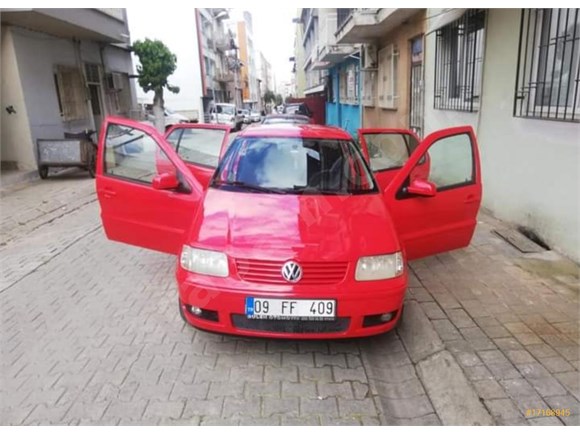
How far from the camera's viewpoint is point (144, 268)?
4.48 m

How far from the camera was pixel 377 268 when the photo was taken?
104 inches

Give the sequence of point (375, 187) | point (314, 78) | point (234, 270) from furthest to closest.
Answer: point (314, 78) → point (375, 187) → point (234, 270)

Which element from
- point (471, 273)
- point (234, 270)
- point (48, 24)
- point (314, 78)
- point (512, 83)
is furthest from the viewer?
point (314, 78)

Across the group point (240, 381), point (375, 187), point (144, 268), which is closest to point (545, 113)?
point (375, 187)

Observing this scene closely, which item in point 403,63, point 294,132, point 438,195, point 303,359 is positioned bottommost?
point 303,359

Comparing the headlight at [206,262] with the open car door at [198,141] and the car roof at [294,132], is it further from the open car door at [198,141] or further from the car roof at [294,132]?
the open car door at [198,141]

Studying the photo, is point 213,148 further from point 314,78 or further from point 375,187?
point 314,78

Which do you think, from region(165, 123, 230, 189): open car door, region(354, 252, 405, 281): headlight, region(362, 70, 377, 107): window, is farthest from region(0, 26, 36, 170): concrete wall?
region(362, 70, 377, 107): window

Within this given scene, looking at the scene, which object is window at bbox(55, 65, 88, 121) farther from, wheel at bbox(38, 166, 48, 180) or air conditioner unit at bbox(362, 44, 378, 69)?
air conditioner unit at bbox(362, 44, 378, 69)

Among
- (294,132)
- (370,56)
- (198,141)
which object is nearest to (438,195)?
(294,132)

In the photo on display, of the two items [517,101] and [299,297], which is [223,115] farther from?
[299,297]

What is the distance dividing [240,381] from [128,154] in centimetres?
256

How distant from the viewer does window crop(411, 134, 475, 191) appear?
371 centimetres

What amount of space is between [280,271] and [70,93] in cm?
1243
